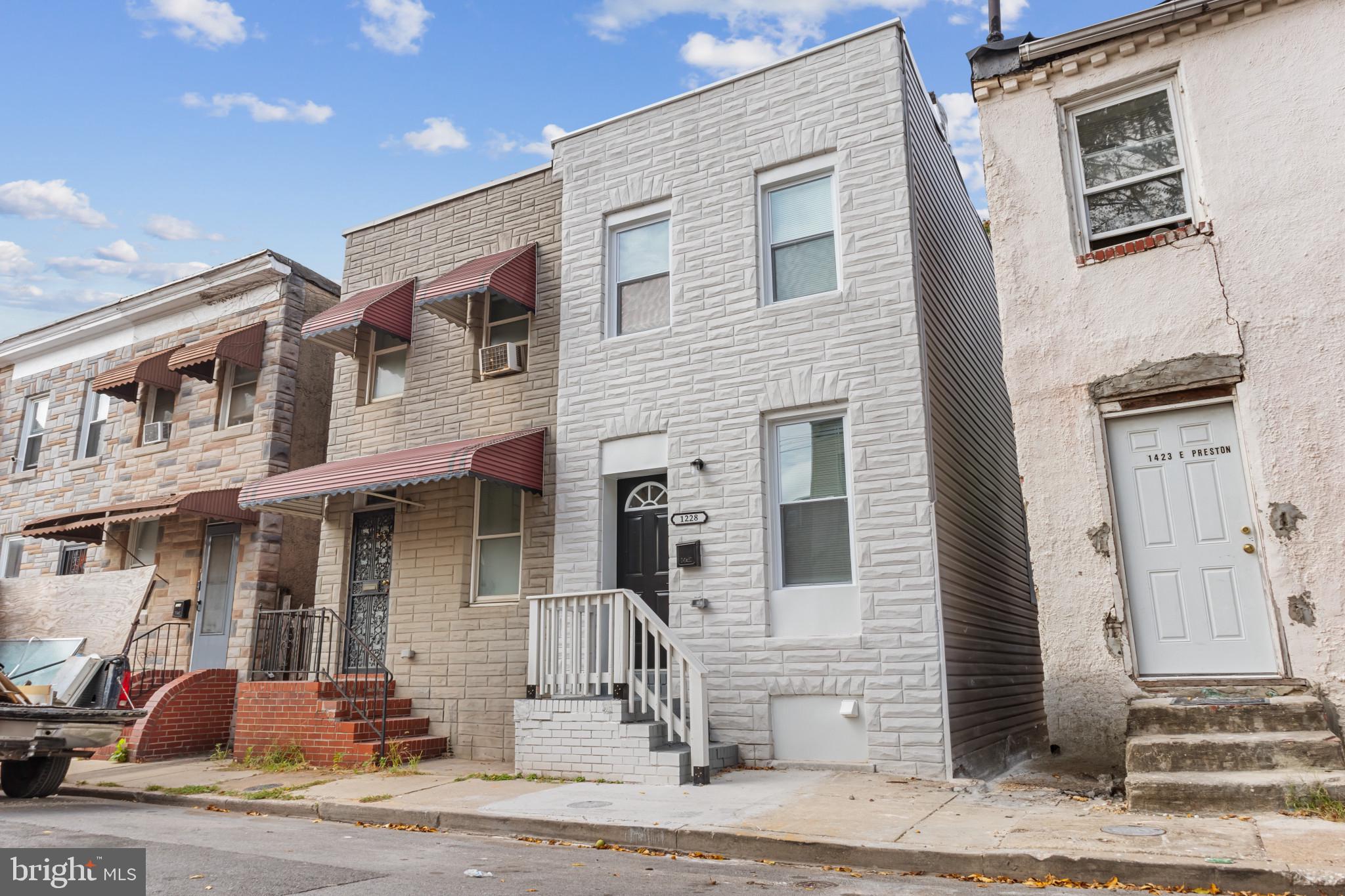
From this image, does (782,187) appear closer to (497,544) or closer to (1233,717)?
(497,544)

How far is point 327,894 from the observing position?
4.64m

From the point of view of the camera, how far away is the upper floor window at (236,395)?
14516 millimetres

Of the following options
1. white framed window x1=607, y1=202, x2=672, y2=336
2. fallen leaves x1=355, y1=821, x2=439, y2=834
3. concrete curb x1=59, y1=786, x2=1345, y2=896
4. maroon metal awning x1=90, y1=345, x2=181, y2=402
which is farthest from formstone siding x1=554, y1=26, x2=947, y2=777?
maroon metal awning x1=90, y1=345, x2=181, y2=402

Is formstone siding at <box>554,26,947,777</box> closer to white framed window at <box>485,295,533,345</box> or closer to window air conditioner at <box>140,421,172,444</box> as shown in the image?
white framed window at <box>485,295,533,345</box>

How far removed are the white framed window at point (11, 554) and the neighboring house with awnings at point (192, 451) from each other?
8 cm

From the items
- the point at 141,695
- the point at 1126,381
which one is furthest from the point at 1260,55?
the point at 141,695

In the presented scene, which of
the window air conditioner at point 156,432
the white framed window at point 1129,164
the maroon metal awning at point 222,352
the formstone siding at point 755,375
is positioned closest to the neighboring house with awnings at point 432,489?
the formstone siding at point 755,375

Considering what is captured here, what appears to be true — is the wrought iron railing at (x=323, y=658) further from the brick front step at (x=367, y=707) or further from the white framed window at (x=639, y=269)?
the white framed window at (x=639, y=269)

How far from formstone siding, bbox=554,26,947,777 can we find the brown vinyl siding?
283 mm

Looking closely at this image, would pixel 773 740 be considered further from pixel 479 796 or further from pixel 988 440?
pixel 988 440

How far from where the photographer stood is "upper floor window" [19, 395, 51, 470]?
57.9 ft

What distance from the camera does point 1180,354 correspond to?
765 centimetres

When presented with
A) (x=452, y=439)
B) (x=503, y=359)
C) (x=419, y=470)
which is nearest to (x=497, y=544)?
(x=452, y=439)

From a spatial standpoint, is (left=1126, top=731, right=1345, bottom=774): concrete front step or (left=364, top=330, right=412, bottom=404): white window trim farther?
(left=364, top=330, right=412, bottom=404): white window trim
